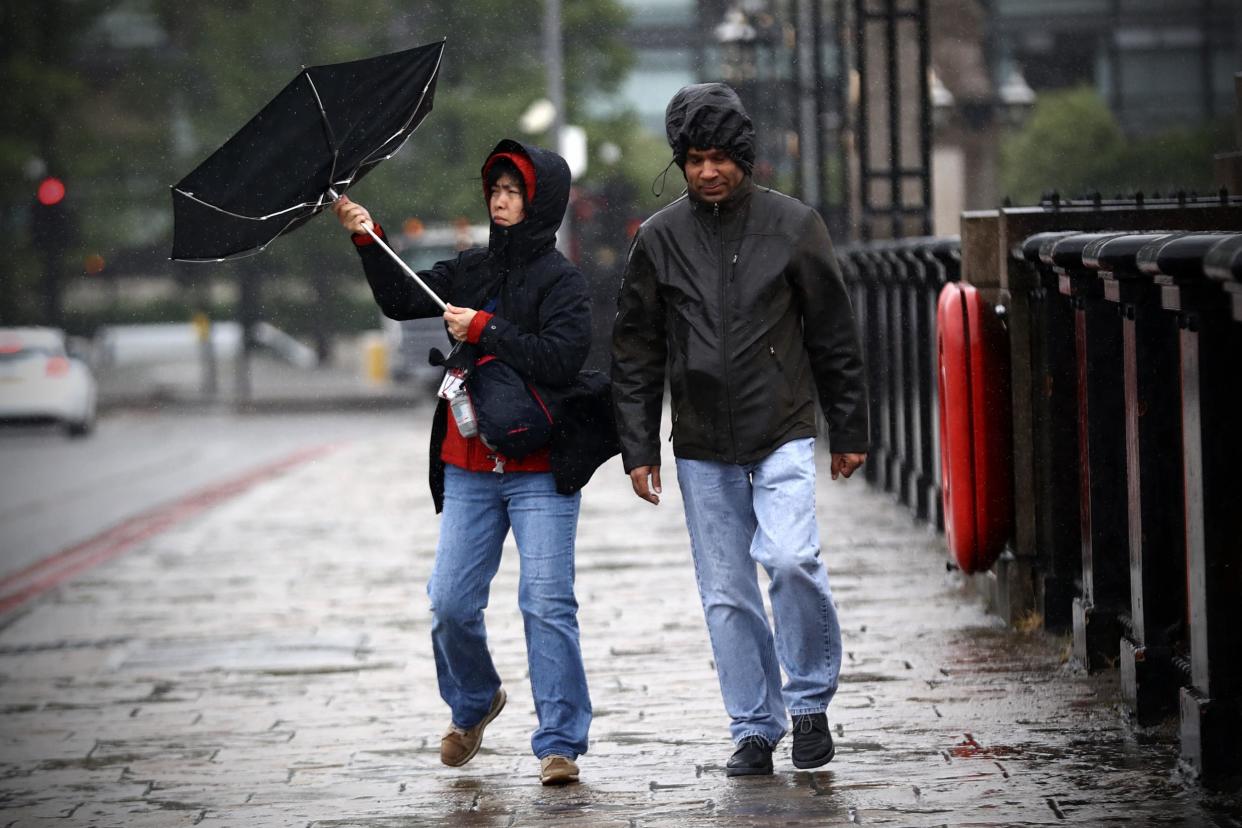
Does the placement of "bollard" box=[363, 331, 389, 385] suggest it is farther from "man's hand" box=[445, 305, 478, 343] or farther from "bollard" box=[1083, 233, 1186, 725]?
"bollard" box=[1083, 233, 1186, 725]

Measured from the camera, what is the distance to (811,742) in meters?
5.36

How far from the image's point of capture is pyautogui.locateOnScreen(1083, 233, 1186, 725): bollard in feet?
17.8

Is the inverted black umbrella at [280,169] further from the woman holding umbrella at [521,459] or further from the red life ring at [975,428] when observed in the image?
the red life ring at [975,428]

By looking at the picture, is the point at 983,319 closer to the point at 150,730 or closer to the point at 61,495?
the point at 150,730

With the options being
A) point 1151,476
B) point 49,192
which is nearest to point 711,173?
point 1151,476

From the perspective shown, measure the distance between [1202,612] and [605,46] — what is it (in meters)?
36.5

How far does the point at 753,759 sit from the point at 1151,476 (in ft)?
4.38

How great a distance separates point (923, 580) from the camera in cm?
889

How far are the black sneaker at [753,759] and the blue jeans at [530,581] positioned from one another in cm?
44

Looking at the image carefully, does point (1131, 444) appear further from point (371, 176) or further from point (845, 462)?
point (371, 176)

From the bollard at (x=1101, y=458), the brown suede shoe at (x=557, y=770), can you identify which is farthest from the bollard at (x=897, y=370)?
the brown suede shoe at (x=557, y=770)

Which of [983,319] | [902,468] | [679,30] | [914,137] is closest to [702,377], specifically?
[983,319]

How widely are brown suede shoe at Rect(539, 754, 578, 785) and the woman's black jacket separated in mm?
736

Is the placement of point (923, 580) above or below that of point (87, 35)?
below
